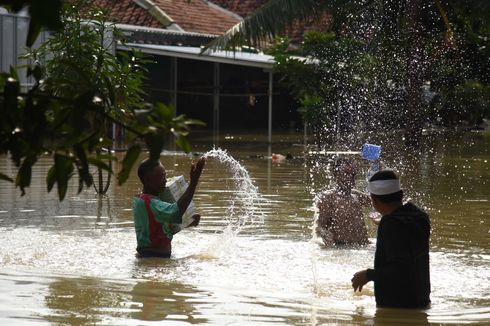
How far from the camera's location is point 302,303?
299 inches

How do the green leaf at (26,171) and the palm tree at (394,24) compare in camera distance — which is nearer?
the green leaf at (26,171)

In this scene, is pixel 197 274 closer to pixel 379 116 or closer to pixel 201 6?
pixel 379 116

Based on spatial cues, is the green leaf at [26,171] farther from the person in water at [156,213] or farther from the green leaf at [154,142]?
the person in water at [156,213]

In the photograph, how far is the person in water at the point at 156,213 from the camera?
29.1 feet

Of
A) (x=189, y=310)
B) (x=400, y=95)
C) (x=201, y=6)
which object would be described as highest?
(x=201, y=6)

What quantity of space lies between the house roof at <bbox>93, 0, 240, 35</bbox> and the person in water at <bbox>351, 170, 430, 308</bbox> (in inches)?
937

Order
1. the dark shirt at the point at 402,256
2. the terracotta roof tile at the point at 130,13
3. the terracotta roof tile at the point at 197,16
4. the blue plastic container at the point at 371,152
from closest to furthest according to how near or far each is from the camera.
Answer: the dark shirt at the point at 402,256
the blue plastic container at the point at 371,152
the terracotta roof tile at the point at 130,13
the terracotta roof tile at the point at 197,16

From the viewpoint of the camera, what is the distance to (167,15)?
31.0m

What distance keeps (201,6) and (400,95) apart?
11693 mm

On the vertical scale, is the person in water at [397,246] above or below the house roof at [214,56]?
below

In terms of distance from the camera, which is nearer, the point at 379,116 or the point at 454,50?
the point at 454,50

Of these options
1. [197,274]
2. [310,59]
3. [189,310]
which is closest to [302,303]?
[189,310]

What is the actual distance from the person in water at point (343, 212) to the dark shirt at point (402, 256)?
3278 mm

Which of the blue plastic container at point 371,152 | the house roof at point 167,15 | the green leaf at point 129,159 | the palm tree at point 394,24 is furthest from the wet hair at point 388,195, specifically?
the house roof at point 167,15
